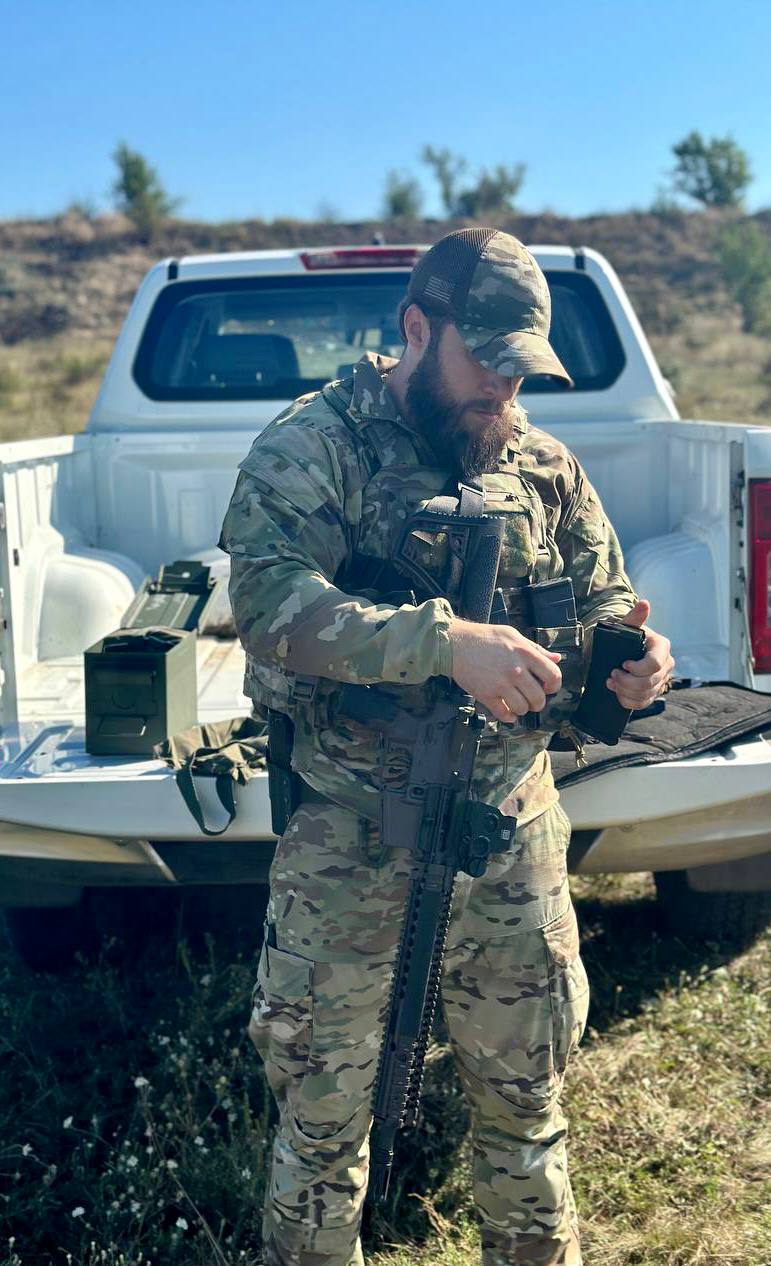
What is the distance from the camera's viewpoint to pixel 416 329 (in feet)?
6.54

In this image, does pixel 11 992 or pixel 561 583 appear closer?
pixel 561 583

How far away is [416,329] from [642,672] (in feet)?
2.14

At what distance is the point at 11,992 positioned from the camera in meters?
3.24

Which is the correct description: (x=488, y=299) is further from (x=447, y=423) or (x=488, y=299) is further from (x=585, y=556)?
(x=585, y=556)

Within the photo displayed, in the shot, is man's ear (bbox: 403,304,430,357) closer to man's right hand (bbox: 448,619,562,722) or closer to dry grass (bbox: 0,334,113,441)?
man's right hand (bbox: 448,619,562,722)

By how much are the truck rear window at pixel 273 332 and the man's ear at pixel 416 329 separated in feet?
7.52

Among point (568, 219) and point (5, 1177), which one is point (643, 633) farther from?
point (568, 219)

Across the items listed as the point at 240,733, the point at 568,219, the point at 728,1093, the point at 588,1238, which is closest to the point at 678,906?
the point at 728,1093

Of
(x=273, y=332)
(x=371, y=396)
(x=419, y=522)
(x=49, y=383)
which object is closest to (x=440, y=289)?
(x=371, y=396)

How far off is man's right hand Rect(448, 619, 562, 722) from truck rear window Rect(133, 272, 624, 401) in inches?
105

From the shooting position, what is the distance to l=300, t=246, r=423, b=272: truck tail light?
417 centimetres

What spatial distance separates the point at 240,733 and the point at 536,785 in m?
0.83

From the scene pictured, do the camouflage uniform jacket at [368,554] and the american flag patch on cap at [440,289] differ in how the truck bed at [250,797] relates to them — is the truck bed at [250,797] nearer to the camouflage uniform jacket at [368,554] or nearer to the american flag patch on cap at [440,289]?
the camouflage uniform jacket at [368,554]

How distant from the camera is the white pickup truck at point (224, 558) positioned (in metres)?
2.52
